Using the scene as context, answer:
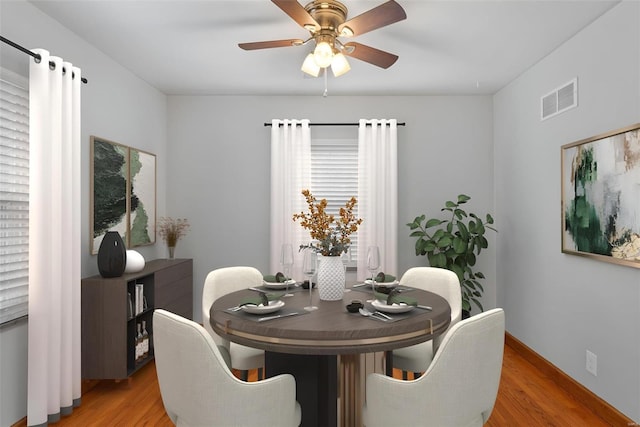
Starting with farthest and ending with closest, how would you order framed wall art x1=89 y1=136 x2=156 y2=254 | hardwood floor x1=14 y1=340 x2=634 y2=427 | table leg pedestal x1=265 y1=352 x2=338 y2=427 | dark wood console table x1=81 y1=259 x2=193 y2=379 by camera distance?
framed wall art x1=89 y1=136 x2=156 y2=254 < dark wood console table x1=81 y1=259 x2=193 y2=379 < hardwood floor x1=14 y1=340 x2=634 y2=427 < table leg pedestal x1=265 y1=352 x2=338 y2=427

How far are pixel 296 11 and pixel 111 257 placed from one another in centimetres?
216

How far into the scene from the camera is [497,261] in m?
4.65

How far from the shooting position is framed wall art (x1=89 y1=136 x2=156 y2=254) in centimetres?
336

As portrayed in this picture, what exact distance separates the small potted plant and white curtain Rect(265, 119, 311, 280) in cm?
100

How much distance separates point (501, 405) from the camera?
296 centimetres

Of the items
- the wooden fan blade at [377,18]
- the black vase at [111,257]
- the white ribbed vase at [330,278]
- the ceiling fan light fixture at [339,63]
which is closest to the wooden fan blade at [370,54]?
→ the ceiling fan light fixture at [339,63]

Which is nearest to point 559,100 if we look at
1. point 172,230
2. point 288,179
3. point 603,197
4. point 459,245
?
point 603,197

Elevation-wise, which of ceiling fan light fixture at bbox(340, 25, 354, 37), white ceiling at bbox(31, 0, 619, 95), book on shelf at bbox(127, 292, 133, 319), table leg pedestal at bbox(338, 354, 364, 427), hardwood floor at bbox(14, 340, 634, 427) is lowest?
hardwood floor at bbox(14, 340, 634, 427)

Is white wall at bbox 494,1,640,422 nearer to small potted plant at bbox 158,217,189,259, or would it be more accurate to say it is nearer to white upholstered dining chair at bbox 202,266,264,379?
white upholstered dining chair at bbox 202,266,264,379

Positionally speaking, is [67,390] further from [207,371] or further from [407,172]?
[407,172]

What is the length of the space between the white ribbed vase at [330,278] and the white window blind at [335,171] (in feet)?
8.27

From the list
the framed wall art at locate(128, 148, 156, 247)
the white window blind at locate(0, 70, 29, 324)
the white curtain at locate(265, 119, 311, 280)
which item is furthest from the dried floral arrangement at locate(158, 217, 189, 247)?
the white window blind at locate(0, 70, 29, 324)

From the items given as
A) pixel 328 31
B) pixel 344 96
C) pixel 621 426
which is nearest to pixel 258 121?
pixel 344 96

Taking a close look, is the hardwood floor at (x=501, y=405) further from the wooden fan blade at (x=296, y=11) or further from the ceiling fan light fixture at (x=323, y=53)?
the wooden fan blade at (x=296, y=11)
